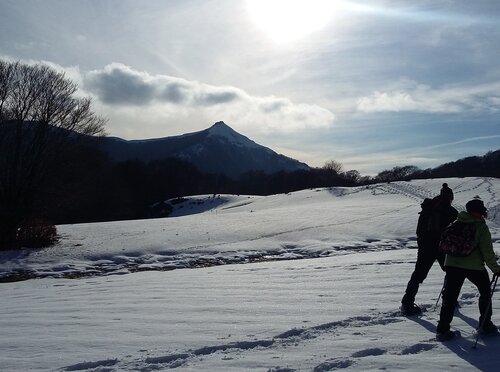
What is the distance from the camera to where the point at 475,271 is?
6.07 meters

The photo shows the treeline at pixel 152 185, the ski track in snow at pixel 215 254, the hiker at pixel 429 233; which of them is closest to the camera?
the hiker at pixel 429 233

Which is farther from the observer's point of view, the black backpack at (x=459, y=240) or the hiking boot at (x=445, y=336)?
the black backpack at (x=459, y=240)

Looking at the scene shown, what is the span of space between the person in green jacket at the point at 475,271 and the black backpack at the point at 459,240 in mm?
55

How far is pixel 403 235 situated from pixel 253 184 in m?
89.4

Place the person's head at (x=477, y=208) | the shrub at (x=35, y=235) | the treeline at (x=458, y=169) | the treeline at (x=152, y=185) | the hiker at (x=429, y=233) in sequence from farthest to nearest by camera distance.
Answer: the treeline at (x=458, y=169), the treeline at (x=152, y=185), the shrub at (x=35, y=235), the hiker at (x=429, y=233), the person's head at (x=477, y=208)

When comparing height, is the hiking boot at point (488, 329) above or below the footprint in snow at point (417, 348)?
above

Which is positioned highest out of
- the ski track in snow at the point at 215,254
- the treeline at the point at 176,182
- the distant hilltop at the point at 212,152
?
the distant hilltop at the point at 212,152

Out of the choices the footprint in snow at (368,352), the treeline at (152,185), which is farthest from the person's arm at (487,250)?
the treeline at (152,185)

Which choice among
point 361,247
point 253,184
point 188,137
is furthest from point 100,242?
point 188,137

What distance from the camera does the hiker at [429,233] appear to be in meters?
7.14

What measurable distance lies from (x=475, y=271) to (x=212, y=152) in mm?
171235

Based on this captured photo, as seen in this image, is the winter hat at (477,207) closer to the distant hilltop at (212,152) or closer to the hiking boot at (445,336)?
the hiking boot at (445,336)

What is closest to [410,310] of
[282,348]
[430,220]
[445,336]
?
[445,336]

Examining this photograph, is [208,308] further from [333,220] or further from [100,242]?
[333,220]
